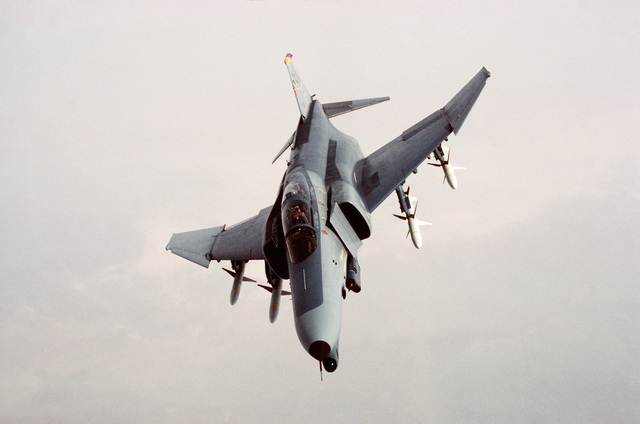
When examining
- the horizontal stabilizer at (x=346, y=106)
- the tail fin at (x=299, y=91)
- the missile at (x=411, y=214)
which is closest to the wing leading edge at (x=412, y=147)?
the missile at (x=411, y=214)

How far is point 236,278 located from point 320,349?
354 inches

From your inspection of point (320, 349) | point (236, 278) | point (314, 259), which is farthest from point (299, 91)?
point (320, 349)

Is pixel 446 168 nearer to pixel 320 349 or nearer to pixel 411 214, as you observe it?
pixel 411 214

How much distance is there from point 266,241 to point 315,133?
9.07 meters

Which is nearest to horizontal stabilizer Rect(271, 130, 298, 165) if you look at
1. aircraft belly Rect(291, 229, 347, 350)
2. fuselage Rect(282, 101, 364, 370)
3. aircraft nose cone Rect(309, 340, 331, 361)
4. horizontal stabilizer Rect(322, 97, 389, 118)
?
horizontal stabilizer Rect(322, 97, 389, 118)

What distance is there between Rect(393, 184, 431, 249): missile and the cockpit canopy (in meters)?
7.28

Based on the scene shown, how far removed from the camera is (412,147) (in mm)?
26734

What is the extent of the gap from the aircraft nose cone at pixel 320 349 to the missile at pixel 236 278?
8.36 m

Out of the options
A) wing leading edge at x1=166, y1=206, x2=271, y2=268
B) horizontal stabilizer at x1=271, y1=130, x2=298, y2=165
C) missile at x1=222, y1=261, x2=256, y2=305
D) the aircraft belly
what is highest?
horizontal stabilizer at x1=271, y1=130, x2=298, y2=165

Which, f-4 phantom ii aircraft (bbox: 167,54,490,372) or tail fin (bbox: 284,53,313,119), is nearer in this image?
f-4 phantom ii aircraft (bbox: 167,54,490,372)

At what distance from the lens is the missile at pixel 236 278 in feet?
79.0

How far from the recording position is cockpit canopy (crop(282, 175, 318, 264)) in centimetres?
1784

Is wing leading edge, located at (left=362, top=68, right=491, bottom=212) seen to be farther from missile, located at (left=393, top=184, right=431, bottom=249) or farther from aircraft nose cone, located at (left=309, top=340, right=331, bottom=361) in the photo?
aircraft nose cone, located at (left=309, top=340, right=331, bottom=361)

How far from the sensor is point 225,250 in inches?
968
